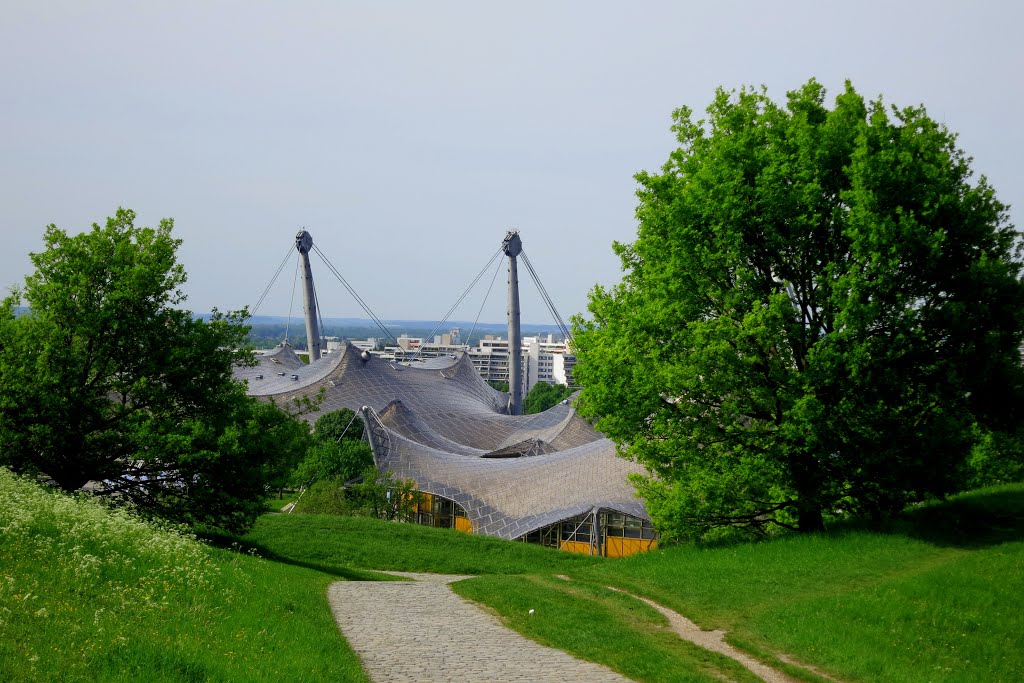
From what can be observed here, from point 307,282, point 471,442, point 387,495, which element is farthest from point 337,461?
point 307,282

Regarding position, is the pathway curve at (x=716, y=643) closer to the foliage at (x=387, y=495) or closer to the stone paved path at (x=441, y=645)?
the stone paved path at (x=441, y=645)

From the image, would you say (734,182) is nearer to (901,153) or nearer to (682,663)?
(901,153)

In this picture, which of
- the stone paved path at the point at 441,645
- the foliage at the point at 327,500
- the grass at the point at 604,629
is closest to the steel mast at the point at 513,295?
the foliage at the point at 327,500

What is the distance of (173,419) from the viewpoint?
24.1m

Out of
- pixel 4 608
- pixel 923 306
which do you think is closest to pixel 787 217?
pixel 923 306

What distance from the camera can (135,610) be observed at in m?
12.0

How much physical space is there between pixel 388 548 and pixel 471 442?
46432 mm

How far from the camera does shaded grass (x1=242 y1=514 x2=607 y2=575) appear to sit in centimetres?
2870

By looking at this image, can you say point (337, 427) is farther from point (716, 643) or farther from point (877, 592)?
point (716, 643)

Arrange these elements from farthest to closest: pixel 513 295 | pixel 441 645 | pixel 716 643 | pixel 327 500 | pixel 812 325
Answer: pixel 513 295
pixel 327 500
pixel 812 325
pixel 716 643
pixel 441 645

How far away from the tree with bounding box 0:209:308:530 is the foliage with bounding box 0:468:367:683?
5.66m

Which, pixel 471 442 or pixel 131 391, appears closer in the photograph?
pixel 131 391

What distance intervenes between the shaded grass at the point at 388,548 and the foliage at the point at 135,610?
969 cm

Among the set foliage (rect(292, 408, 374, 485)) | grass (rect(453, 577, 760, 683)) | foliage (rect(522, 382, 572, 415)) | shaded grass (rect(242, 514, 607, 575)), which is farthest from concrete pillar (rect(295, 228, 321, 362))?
grass (rect(453, 577, 760, 683))
